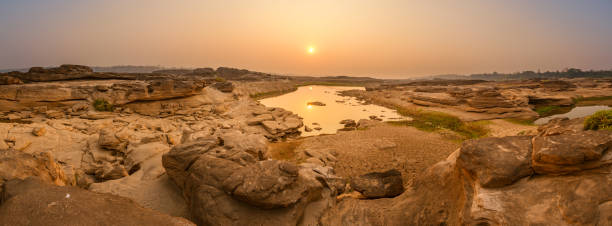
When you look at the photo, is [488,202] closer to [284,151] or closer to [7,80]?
[284,151]

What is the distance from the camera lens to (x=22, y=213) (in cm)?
355

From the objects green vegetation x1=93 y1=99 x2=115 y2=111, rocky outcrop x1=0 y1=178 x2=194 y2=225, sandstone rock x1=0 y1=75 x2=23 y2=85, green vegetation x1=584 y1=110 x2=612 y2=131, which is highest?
sandstone rock x1=0 y1=75 x2=23 y2=85

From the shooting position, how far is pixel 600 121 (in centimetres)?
576

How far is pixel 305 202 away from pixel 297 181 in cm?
67

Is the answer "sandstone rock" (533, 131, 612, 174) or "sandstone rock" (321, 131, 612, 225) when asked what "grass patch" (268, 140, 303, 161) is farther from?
"sandstone rock" (533, 131, 612, 174)

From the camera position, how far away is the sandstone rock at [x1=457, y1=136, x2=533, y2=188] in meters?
4.57

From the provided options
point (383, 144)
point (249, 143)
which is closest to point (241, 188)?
point (249, 143)

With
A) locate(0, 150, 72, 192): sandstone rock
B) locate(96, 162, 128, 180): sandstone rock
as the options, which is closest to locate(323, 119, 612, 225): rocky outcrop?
locate(0, 150, 72, 192): sandstone rock

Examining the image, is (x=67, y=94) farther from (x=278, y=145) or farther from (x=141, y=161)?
(x=278, y=145)

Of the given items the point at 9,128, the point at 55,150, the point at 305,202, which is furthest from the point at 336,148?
the point at 9,128

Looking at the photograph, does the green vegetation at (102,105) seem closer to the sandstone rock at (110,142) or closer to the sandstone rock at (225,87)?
the sandstone rock at (110,142)

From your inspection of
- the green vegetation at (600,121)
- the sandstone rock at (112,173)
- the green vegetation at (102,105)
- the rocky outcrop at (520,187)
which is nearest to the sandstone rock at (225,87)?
the green vegetation at (102,105)

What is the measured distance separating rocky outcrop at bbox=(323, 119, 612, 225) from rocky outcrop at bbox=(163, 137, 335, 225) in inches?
42.2

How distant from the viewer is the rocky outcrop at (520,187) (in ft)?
12.2
